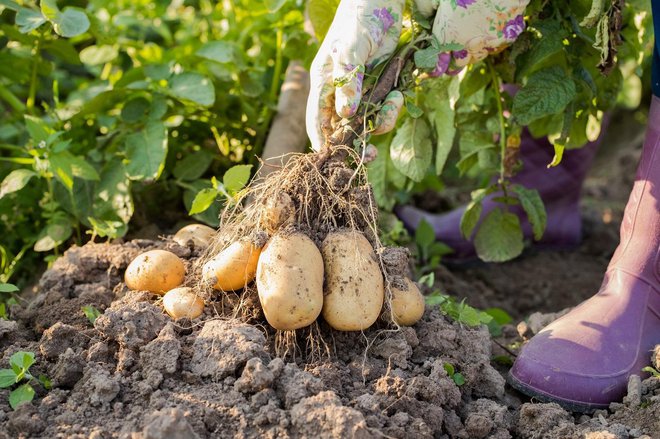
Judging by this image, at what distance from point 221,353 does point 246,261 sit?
0.22m

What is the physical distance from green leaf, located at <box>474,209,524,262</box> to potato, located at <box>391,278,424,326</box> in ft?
2.14

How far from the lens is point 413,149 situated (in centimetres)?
222

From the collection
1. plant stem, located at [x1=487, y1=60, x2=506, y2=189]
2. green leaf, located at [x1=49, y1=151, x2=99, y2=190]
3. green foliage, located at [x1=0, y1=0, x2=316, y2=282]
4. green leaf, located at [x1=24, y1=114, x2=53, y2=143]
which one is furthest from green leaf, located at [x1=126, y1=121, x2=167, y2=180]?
plant stem, located at [x1=487, y1=60, x2=506, y2=189]

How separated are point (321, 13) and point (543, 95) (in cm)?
65

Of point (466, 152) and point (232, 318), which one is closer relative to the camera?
point (232, 318)

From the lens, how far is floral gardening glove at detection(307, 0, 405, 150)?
1704mm

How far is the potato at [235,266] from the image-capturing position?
66.1 inches

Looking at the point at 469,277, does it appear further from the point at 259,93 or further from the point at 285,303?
the point at 285,303

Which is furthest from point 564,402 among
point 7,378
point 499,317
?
point 7,378

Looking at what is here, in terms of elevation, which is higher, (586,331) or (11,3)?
(11,3)

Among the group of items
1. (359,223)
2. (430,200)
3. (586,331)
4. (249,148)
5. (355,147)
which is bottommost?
(430,200)

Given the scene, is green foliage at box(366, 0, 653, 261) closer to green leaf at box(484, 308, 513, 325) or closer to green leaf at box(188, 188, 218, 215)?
green leaf at box(484, 308, 513, 325)

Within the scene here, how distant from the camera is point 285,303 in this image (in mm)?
1549

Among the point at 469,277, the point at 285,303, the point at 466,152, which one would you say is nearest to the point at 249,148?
the point at 466,152
